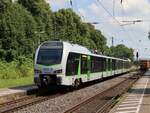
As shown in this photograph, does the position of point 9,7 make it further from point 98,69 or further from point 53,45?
point 53,45

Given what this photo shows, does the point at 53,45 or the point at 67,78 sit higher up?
the point at 53,45

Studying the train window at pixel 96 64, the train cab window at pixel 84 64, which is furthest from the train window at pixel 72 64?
the train window at pixel 96 64

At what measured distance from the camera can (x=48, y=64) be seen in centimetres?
3206

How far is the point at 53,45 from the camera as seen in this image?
32875 mm

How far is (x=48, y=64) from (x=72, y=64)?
2.43 meters

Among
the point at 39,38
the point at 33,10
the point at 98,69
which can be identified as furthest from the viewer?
the point at 33,10

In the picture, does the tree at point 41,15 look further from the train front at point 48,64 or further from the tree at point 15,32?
the train front at point 48,64

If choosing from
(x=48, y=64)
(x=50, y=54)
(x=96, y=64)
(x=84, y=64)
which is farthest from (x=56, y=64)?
(x=96, y=64)

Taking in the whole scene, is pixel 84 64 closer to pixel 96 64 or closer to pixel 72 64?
pixel 72 64

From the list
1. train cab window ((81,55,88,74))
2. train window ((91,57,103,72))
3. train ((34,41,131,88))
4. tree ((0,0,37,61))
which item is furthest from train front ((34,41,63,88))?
tree ((0,0,37,61))

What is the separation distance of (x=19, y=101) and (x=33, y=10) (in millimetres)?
71285

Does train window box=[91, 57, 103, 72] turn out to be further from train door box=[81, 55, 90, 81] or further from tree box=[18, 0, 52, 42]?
tree box=[18, 0, 52, 42]

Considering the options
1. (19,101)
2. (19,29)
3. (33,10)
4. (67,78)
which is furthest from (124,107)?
(33,10)

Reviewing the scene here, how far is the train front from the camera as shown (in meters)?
31.9
